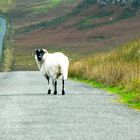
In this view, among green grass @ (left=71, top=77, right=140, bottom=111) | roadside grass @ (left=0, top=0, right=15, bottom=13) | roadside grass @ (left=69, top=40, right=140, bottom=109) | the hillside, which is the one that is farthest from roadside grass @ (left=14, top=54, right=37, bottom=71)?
roadside grass @ (left=0, top=0, right=15, bottom=13)

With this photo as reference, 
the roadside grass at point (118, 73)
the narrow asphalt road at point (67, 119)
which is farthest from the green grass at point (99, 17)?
the narrow asphalt road at point (67, 119)

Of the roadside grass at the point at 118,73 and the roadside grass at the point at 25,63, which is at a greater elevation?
the roadside grass at the point at 118,73

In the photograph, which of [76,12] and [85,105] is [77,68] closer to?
[85,105]

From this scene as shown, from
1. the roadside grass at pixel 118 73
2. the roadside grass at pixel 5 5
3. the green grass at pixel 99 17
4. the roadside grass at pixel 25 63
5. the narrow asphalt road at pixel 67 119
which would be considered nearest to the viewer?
the narrow asphalt road at pixel 67 119

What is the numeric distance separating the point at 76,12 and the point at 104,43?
32.8 metres

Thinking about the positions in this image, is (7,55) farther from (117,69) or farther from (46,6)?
(46,6)

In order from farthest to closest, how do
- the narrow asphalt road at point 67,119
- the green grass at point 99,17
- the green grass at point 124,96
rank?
1. the green grass at point 99,17
2. the green grass at point 124,96
3. the narrow asphalt road at point 67,119

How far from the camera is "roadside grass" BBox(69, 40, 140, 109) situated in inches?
1070

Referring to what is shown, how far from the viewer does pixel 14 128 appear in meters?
16.8

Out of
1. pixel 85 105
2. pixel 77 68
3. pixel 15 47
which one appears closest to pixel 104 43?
pixel 15 47

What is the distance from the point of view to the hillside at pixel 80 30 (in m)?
87.0

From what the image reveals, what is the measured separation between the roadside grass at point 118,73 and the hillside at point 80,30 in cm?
2652

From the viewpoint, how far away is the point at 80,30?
105500 millimetres

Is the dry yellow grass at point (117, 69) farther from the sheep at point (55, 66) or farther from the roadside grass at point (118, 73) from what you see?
the sheep at point (55, 66)
